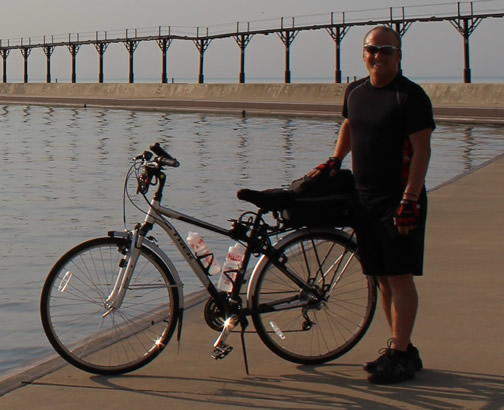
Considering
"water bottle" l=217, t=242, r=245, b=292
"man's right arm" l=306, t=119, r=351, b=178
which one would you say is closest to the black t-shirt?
"man's right arm" l=306, t=119, r=351, b=178

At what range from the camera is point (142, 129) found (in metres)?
29.5

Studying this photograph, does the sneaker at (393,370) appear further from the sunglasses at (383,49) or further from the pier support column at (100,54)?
the pier support column at (100,54)

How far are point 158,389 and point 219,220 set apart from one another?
6.52m

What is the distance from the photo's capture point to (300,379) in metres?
5.21

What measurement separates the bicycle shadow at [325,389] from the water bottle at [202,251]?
1.96 ft

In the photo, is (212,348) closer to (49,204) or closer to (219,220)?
(219,220)

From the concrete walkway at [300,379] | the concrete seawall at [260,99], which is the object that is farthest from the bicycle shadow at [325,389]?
the concrete seawall at [260,99]

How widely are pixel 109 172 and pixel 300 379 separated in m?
12.3

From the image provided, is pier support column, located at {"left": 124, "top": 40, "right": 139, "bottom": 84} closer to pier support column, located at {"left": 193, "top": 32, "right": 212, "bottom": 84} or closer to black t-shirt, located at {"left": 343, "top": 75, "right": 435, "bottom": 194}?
pier support column, located at {"left": 193, "top": 32, "right": 212, "bottom": 84}

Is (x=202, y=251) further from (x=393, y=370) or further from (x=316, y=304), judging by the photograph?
(x=393, y=370)

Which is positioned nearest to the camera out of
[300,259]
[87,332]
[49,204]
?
[300,259]

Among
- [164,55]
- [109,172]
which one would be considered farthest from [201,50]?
[109,172]

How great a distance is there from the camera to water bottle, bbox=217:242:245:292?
5.36m

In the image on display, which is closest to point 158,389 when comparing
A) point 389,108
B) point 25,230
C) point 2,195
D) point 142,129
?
point 389,108
